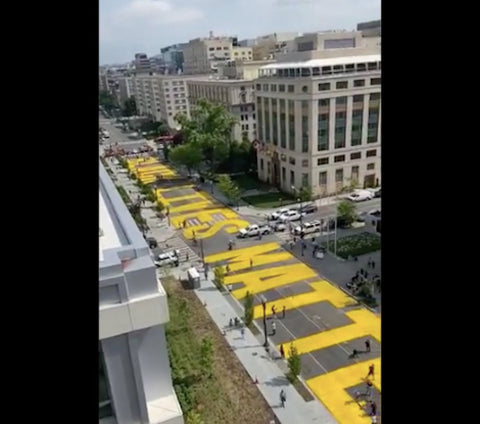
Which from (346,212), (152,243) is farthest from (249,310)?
(346,212)

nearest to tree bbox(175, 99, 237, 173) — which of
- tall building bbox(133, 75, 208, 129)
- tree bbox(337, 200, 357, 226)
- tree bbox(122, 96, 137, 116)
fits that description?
tree bbox(337, 200, 357, 226)

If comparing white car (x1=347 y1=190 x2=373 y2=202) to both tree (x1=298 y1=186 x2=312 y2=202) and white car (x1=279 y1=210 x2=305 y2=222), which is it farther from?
white car (x1=279 y1=210 x2=305 y2=222)

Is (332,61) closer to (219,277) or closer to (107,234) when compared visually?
(219,277)

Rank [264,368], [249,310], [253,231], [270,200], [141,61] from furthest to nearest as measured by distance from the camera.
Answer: [141,61] < [270,200] < [253,231] < [249,310] < [264,368]

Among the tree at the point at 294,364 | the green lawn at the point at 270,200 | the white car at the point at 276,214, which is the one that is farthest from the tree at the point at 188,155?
the tree at the point at 294,364

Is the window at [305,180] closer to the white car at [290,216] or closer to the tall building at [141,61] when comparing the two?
the white car at [290,216]

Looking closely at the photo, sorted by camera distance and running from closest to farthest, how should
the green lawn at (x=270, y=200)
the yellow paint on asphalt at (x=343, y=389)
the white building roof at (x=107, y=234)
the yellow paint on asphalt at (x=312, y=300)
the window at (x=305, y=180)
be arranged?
the white building roof at (x=107, y=234)
the yellow paint on asphalt at (x=343, y=389)
the yellow paint on asphalt at (x=312, y=300)
the green lawn at (x=270, y=200)
the window at (x=305, y=180)
